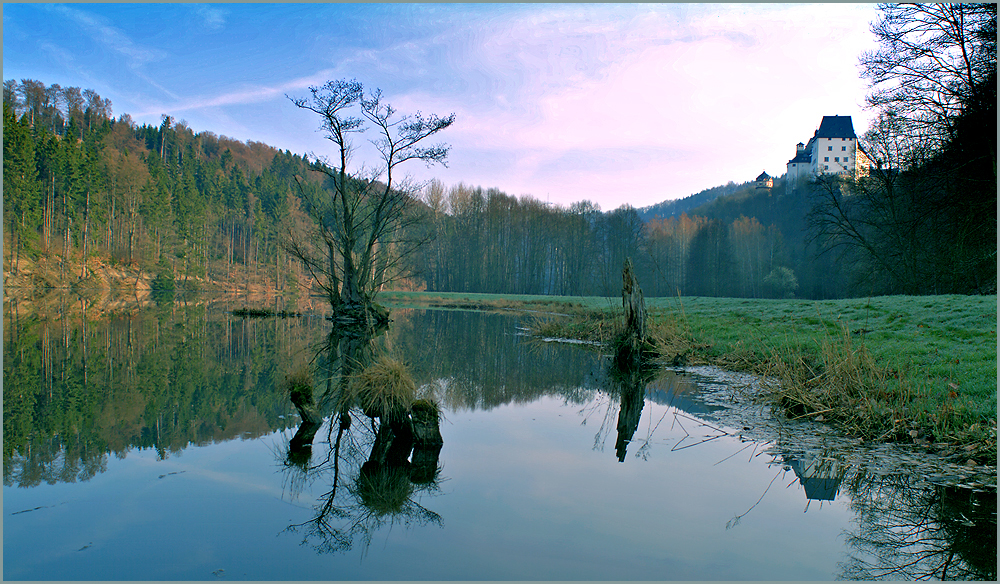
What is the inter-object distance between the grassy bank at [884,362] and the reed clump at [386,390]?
4.74 meters

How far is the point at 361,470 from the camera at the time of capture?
4.44 m

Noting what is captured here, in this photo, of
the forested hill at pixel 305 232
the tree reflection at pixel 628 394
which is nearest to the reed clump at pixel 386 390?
the tree reflection at pixel 628 394

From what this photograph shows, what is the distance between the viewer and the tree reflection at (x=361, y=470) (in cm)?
348

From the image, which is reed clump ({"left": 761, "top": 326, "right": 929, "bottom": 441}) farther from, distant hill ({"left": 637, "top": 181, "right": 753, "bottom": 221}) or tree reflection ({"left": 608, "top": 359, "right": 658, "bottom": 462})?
distant hill ({"left": 637, "top": 181, "right": 753, "bottom": 221})

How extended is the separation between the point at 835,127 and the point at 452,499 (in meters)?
96.9

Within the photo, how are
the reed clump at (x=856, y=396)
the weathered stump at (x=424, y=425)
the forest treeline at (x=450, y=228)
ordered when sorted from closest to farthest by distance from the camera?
the weathered stump at (x=424, y=425) → the reed clump at (x=856, y=396) → the forest treeline at (x=450, y=228)

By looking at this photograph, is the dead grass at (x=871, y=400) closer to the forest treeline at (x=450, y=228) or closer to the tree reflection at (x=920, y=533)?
A: the tree reflection at (x=920, y=533)

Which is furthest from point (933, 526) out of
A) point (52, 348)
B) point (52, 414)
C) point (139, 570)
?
point (52, 348)

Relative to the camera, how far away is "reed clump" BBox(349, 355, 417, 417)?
5242 millimetres

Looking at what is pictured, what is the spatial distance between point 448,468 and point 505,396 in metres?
3.43

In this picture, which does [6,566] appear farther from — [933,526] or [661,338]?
[661,338]

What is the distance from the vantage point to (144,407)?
6.39 metres

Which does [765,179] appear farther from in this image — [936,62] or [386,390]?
[386,390]

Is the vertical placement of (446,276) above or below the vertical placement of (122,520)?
above
